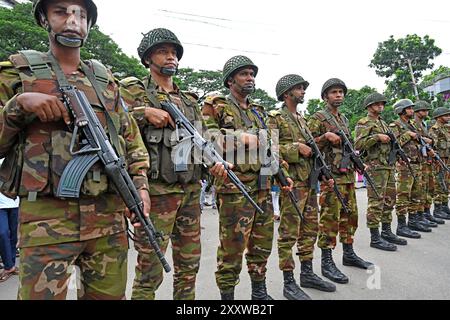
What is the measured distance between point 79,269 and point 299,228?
2284 mm

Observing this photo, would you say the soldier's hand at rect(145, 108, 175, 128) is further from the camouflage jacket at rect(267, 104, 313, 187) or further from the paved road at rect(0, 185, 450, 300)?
the paved road at rect(0, 185, 450, 300)

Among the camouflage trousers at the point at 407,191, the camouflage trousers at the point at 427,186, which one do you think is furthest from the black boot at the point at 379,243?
the camouflage trousers at the point at 427,186

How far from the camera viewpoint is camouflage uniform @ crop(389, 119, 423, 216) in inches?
213

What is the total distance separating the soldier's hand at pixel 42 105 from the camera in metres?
1.40

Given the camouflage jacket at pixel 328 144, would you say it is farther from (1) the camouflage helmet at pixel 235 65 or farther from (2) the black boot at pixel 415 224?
(2) the black boot at pixel 415 224

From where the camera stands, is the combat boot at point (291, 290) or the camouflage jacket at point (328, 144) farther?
the camouflage jacket at point (328, 144)

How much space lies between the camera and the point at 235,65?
2.91 meters

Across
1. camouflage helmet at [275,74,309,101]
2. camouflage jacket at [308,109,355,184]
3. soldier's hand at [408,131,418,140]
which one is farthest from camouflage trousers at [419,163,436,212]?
camouflage helmet at [275,74,309,101]

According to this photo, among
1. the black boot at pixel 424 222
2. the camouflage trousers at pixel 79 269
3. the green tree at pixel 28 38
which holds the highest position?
the green tree at pixel 28 38

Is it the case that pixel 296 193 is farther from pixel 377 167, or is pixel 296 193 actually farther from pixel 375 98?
pixel 375 98

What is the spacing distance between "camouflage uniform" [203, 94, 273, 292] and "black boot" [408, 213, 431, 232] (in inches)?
153

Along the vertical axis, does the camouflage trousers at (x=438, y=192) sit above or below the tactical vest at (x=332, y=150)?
below

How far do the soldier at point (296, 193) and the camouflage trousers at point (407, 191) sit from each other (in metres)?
2.74
